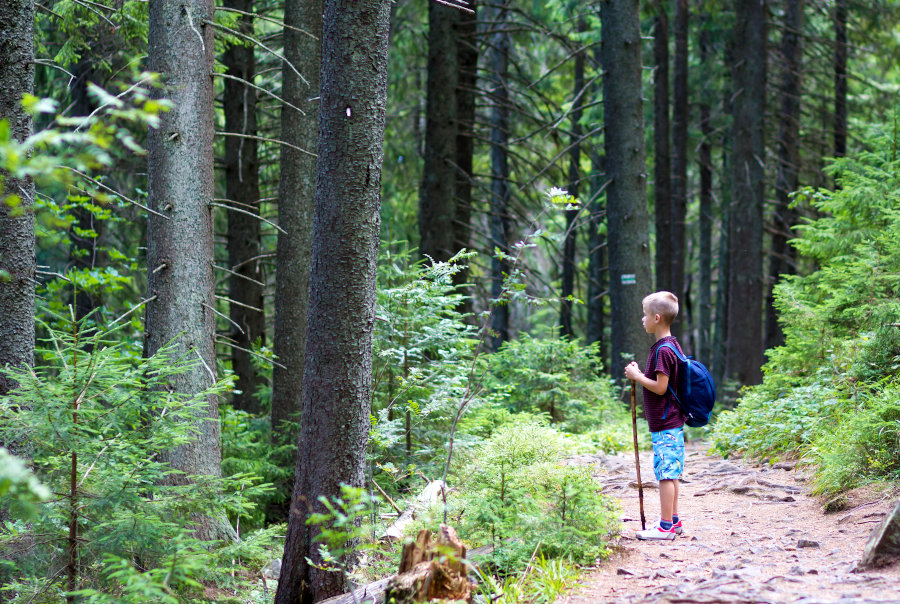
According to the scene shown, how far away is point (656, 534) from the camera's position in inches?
206

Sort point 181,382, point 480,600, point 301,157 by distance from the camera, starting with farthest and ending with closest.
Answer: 1. point 301,157
2. point 181,382
3. point 480,600

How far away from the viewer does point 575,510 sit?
4.84m

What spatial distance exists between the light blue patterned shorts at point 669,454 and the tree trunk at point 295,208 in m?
5.02

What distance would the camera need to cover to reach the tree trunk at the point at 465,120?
12.7 meters

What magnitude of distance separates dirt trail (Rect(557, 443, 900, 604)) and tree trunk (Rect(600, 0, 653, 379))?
4.20m

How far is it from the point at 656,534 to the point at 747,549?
0.66 meters

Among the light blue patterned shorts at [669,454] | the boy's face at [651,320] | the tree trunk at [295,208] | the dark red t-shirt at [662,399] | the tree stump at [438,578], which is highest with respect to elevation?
the tree trunk at [295,208]

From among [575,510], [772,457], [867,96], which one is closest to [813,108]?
[867,96]

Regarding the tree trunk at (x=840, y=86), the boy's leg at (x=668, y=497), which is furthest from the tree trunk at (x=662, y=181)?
the boy's leg at (x=668, y=497)

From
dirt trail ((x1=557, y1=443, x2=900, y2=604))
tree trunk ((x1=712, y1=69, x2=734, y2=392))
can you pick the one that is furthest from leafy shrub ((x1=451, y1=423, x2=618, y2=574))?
tree trunk ((x1=712, y1=69, x2=734, y2=392))

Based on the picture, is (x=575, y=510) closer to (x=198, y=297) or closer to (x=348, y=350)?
(x=348, y=350)

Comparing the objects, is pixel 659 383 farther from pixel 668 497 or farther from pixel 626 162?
pixel 626 162

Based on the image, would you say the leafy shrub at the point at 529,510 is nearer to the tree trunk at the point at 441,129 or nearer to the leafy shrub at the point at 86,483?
the leafy shrub at the point at 86,483

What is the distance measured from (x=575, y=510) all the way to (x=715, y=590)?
4.20ft
